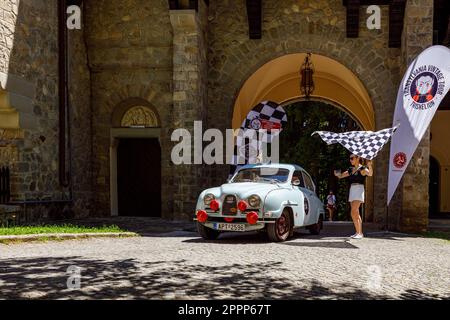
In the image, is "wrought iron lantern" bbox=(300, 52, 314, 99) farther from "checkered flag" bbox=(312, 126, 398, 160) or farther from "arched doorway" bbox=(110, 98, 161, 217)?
"checkered flag" bbox=(312, 126, 398, 160)

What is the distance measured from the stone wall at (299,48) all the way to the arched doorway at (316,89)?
1.87 metres

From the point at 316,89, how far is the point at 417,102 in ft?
31.2

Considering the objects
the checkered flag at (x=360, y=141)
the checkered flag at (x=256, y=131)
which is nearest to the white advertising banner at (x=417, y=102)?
the checkered flag at (x=360, y=141)

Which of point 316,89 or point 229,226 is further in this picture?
point 316,89

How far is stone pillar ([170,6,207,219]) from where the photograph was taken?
520 inches

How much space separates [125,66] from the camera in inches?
583

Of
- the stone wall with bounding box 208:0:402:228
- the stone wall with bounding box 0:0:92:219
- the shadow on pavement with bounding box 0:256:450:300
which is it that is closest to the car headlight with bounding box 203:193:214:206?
the shadow on pavement with bounding box 0:256:450:300

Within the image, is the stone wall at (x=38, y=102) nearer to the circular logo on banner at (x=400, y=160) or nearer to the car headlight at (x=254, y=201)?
the car headlight at (x=254, y=201)

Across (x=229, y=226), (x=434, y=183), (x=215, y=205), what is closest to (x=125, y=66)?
(x=215, y=205)

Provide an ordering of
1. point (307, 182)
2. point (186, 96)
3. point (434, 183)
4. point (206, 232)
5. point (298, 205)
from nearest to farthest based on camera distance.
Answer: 1. point (206, 232)
2. point (298, 205)
3. point (307, 182)
4. point (186, 96)
5. point (434, 183)

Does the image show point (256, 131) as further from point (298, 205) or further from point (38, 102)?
point (38, 102)

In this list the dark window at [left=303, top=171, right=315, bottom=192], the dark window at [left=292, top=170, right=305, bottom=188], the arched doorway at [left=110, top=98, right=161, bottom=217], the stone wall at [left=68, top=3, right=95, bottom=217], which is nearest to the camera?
the dark window at [left=292, top=170, right=305, bottom=188]

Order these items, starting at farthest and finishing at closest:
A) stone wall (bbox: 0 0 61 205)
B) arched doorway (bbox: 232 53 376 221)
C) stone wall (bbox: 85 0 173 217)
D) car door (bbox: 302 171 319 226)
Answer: arched doorway (bbox: 232 53 376 221)
stone wall (bbox: 85 0 173 217)
stone wall (bbox: 0 0 61 205)
car door (bbox: 302 171 319 226)

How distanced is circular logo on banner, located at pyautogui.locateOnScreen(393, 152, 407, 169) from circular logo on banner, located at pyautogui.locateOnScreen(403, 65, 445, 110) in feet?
3.10
